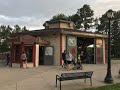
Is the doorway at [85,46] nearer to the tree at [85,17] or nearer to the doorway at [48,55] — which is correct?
the doorway at [48,55]

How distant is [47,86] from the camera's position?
46.6 ft

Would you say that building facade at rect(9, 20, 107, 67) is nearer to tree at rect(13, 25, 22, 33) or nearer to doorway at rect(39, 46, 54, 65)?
doorway at rect(39, 46, 54, 65)

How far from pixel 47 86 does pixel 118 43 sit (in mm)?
64626

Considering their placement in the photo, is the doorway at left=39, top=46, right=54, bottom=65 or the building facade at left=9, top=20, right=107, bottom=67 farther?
the doorway at left=39, top=46, right=54, bottom=65

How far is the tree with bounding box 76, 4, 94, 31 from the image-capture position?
8539 centimetres

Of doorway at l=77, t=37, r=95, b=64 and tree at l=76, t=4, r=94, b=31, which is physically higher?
tree at l=76, t=4, r=94, b=31

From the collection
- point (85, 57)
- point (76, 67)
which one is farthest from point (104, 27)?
point (76, 67)

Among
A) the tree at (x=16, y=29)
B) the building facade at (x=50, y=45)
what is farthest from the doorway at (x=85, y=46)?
the tree at (x=16, y=29)

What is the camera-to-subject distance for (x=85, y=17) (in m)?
86.6

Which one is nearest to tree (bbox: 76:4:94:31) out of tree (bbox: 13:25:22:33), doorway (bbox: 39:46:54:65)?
tree (bbox: 13:25:22:33)

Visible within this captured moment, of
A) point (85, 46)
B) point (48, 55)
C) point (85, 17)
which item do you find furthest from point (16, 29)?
point (48, 55)

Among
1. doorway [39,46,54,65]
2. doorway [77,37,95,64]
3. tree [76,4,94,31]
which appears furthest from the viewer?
tree [76,4,94,31]

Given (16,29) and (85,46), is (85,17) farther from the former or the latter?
(85,46)

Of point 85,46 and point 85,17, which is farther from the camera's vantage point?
point 85,17
